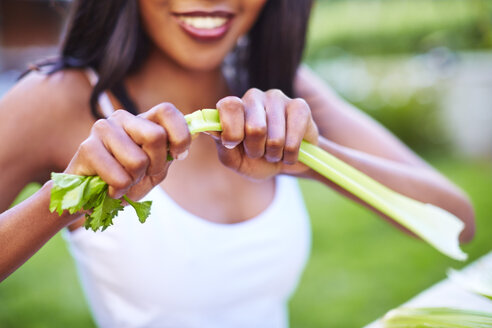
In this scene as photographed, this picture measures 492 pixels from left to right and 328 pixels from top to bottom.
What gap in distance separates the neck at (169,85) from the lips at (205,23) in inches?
8.5

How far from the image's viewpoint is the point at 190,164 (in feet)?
4.36

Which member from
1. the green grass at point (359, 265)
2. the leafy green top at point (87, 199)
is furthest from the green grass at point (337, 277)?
the leafy green top at point (87, 199)

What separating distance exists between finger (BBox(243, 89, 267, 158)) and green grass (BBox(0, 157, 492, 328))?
2153 mm

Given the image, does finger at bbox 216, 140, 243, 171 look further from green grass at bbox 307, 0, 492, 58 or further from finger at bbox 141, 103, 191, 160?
green grass at bbox 307, 0, 492, 58

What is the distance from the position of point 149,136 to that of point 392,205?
1.47ft

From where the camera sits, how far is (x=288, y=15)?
4.47 ft

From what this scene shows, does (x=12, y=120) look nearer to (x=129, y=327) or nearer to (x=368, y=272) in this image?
(x=129, y=327)

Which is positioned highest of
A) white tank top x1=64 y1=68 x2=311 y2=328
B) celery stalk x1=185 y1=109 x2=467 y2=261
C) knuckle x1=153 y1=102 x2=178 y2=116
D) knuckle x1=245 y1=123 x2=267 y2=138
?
knuckle x1=153 y1=102 x2=178 y2=116

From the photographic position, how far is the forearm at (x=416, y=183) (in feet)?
3.89

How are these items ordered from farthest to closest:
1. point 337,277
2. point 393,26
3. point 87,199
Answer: point 393,26 < point 337,277 < point 87,199

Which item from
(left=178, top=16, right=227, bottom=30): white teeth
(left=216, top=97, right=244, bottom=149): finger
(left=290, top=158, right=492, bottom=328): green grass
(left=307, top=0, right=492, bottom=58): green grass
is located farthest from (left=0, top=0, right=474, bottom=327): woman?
(left=307, top=0, right=492, bottom=58): green grass

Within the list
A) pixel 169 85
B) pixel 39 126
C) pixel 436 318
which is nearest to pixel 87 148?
pixel 39 126

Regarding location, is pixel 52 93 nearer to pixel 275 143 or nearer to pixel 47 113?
pixel 47 113

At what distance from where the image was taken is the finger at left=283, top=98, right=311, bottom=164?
0.81 metres
